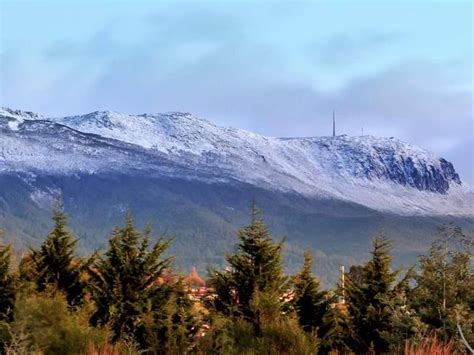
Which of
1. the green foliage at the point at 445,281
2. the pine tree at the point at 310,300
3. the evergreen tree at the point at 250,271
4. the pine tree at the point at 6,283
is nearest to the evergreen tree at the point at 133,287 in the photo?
the evergreen tree at the point at 250,271

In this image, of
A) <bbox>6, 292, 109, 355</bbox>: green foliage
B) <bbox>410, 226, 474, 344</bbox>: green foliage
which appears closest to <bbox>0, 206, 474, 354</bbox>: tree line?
<bbox>410, 226, 474, 344</bbox>: green foliage

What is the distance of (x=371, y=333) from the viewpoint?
2056cm

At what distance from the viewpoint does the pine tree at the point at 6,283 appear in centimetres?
1811

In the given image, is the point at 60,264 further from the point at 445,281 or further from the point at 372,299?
the point at 445,281

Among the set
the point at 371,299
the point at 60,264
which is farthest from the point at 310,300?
the point at 60,264

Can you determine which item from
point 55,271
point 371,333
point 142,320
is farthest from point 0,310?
point 371,333

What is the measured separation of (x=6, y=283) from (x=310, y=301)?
8.08m

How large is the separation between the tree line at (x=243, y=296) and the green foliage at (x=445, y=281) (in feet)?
0.08

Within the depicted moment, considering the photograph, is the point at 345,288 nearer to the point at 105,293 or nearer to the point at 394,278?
the point at 394,278

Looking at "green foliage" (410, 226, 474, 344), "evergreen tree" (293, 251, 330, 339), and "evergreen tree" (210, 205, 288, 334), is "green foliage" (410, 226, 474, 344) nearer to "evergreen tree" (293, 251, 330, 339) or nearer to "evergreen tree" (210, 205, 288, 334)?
"evergreen tree" (293, 251, 330, 339)

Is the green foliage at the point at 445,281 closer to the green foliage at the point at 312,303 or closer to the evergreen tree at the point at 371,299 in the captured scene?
the evergreen tree at the point at 371,299

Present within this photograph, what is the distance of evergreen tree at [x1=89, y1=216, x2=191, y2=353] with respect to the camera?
1803 centimetres

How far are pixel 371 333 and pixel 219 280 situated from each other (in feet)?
13.9

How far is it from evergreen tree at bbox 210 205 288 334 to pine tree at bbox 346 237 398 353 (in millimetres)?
2228
